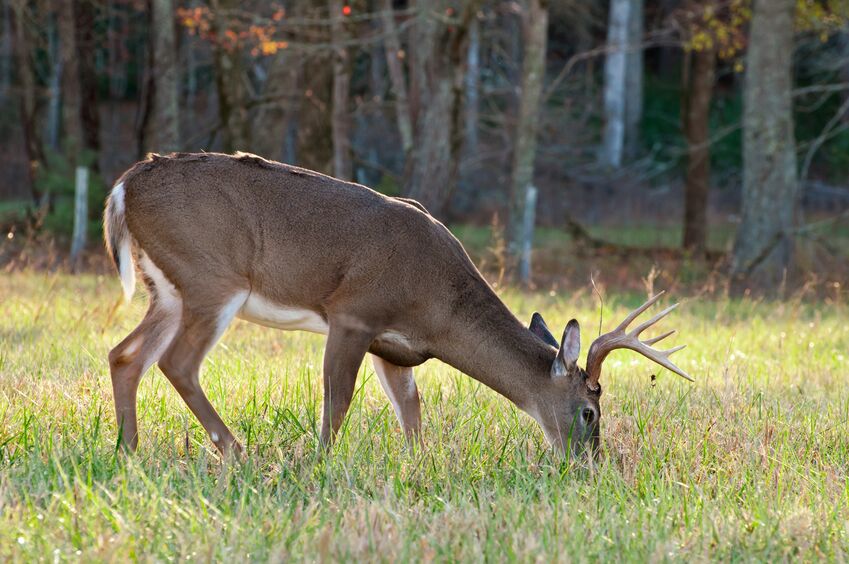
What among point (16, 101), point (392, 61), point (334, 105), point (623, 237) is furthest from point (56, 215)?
point (16, 101)

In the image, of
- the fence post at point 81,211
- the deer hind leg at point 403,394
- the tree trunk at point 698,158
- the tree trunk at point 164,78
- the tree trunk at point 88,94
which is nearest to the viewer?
the deer hind leg at point 403,394

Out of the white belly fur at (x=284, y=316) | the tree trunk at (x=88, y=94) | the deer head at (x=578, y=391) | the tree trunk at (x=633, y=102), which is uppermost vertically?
the white belly fur at (x=284, y=316)

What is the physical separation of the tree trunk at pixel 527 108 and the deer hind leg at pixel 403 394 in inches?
356

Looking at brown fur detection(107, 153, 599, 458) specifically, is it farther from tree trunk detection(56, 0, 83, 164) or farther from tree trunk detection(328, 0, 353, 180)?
tree trunk detection(56, 0, 83, 164)

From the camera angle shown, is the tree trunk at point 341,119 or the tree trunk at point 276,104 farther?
the tree trunk at point 276,104

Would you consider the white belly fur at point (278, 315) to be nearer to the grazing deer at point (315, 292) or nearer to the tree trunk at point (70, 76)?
the grazing deer at point (315, 292)

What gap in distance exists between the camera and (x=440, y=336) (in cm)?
575

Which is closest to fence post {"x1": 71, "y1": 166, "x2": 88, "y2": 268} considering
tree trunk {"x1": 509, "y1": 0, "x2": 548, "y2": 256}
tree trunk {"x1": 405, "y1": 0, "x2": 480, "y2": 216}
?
tree trunk {"x1": 405, "y1": 0, "x2": 480, "y2": 216}

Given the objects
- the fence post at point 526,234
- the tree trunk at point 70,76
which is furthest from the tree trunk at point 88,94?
the fence post at point 526,234

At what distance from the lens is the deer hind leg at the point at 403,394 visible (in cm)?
597

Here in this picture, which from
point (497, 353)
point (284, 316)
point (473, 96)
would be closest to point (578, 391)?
point (497, 353)

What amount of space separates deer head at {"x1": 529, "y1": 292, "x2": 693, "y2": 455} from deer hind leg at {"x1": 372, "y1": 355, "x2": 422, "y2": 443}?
64 cm

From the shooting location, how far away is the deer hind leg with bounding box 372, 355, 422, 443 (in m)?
5.97

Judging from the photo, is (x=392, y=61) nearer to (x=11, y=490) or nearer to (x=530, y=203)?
(x=530, y=203)
